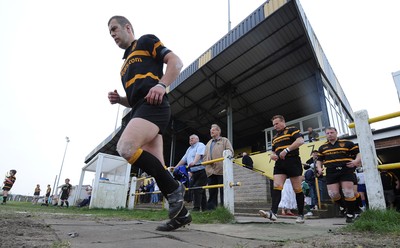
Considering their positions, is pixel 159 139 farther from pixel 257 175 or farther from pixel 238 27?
pixel 238 27

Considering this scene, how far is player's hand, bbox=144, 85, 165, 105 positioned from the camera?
1883 millimetres

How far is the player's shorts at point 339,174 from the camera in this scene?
371 centimetres

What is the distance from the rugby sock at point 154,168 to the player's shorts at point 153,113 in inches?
10.3

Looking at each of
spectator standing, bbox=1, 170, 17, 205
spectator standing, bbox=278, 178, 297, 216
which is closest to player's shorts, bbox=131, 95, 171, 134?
spectator standing, bbox=278, 178, 297, 216

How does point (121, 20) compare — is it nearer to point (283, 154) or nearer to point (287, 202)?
point (283, 154)

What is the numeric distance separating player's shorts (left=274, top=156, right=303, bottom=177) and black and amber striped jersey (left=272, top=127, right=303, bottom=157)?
0.09 meters

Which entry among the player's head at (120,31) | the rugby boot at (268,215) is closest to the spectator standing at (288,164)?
the rugby boot at (268,215)

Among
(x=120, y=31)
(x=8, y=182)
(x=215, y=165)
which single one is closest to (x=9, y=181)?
(x=8, y=182)

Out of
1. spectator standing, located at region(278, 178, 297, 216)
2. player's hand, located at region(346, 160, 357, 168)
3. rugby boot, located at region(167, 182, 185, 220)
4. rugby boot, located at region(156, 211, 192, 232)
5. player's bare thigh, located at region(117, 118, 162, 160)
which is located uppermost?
player's hand, located at region(346, 160, 357, 168)

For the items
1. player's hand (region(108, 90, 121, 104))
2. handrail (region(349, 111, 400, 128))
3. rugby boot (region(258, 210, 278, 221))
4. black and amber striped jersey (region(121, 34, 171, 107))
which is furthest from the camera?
rugby boot (region(258, 210, 278, 221))

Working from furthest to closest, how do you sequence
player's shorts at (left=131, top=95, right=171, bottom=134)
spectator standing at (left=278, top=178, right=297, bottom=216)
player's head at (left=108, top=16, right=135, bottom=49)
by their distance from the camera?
spectator standing at (left=278, top=178, right=297, bottom=216)
player's head at (left=108, top=16, right=135, bottom=49)
player's shorts at (left=131, top=95, right=171, bottom=134)

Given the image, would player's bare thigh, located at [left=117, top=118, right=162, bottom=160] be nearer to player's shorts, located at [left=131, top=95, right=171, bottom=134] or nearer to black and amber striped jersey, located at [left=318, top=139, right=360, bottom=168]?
player's shorts, located at [left=131, top=95, right=171, bottom=134]

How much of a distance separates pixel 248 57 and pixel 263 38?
139 centimetres

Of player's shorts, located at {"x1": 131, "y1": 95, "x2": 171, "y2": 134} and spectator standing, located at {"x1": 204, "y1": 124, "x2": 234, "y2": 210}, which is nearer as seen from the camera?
player's shorts, located at {"x1": 131, "y1": 95, "x2": 171, "y2": 134}
